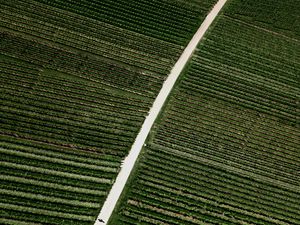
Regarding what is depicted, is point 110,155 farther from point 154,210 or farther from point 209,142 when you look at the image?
point 209,142

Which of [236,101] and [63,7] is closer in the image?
[236,101]

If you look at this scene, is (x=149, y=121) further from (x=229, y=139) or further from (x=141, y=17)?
(x=141, y=17)

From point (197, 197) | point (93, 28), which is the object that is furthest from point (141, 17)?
point (197, 197)

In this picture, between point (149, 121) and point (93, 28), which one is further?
point (93, 28)

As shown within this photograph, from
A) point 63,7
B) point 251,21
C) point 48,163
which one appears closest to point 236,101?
point 251,21

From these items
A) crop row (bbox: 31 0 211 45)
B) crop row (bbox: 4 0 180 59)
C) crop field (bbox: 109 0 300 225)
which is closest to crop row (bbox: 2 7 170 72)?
crop row (bbox: 4 0 180 59)

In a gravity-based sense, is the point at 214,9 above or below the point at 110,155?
above

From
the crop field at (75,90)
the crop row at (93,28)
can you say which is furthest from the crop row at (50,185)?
the crop row at (93,28)

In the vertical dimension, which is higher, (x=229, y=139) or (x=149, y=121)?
(x=229, y=139)
